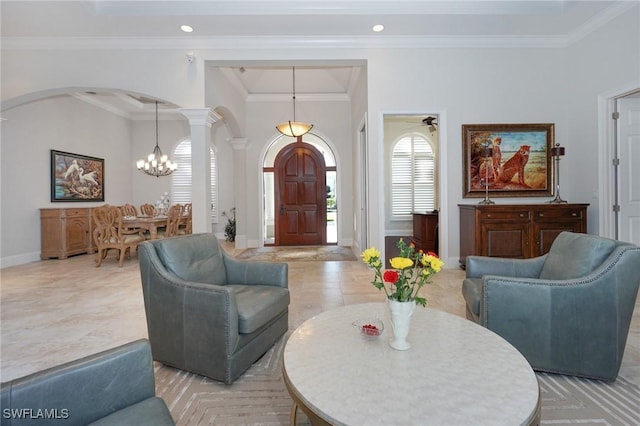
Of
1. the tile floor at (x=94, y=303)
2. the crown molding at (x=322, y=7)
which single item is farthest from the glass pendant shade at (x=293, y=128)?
the tile floor at (x=94, y=303)

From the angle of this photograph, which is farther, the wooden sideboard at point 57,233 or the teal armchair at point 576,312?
the wooden sideboard at point 57,233

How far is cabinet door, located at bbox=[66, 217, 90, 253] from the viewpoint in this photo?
6230mm

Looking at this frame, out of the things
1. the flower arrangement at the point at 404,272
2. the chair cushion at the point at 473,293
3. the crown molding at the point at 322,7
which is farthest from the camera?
the crown molding at the point at 322,7

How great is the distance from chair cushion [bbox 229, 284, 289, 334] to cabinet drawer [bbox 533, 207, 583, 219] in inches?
146

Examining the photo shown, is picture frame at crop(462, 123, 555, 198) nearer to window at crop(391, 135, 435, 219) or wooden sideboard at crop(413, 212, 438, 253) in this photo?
wooden sideboard at crop(413, 212, 438, 253)

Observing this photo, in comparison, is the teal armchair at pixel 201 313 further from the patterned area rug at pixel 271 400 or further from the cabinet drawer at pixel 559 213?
the cabinet drawer at pixel 559 213

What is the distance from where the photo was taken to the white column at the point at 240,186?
729 centimetres

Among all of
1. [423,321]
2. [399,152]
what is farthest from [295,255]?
[423,321]

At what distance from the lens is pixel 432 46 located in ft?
15.5

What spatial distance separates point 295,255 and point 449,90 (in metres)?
3.96

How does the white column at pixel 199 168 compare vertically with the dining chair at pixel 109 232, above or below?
above

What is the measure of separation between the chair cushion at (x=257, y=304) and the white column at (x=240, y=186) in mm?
4994

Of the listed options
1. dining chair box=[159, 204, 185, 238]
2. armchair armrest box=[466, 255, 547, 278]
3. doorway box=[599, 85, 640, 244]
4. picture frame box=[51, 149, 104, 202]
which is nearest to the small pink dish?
armchair armrest box=[466, 255, 547, 278]

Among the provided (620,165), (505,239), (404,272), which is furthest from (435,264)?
(620,165)
